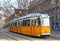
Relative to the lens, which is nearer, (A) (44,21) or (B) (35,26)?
(A) (44,21)

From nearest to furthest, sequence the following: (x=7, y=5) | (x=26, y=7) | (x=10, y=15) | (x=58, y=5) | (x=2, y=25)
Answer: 1. (x=58, y=5)
2. (x=26, y=7)
3. (x=7, y=5)
4. (x=10, y=15)
5. (x=2, y=25)

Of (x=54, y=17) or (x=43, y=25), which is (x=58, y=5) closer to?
(x=54, y=17)

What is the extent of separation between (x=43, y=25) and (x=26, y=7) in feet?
101

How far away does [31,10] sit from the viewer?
5819 centimetres

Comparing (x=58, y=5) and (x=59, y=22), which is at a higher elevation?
(x=58, y=5)

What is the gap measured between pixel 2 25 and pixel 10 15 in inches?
814

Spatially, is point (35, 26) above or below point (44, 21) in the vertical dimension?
below

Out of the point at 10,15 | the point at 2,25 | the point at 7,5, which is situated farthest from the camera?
the point at 2,25

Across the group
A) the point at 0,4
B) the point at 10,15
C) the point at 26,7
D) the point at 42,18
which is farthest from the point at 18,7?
the point at 42,18

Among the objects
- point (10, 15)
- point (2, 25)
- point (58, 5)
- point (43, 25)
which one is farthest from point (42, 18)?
point (2, 25)

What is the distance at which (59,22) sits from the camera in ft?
133

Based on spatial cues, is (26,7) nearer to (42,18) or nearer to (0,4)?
(0,4)

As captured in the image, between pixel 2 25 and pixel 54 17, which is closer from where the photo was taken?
pixel 54 17

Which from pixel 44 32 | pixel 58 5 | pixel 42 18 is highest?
pixel 58 5
